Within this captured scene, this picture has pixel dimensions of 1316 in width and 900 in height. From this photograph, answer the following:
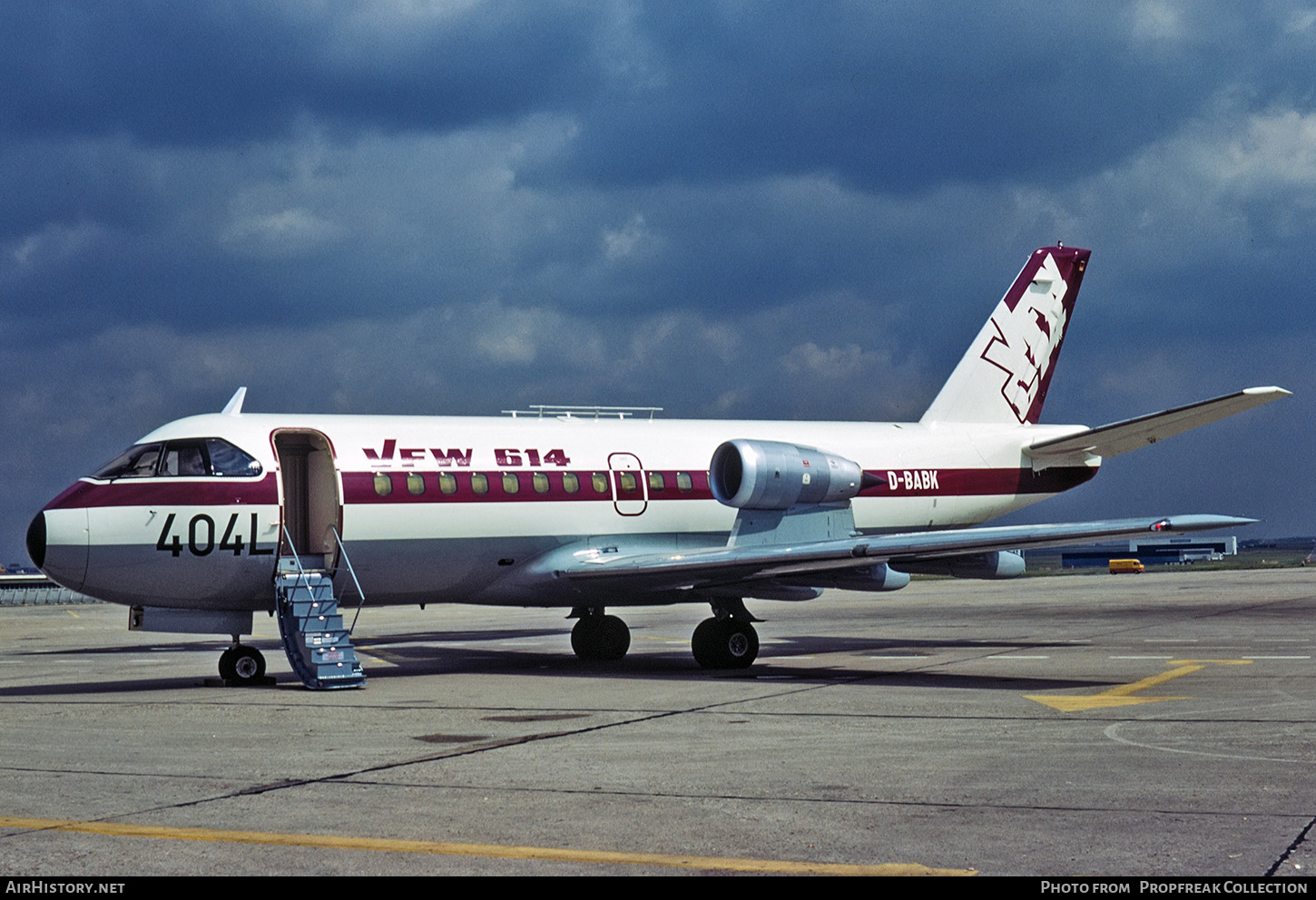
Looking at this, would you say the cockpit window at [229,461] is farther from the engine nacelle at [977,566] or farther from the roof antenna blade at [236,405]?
the engine nacelle at [977,566]

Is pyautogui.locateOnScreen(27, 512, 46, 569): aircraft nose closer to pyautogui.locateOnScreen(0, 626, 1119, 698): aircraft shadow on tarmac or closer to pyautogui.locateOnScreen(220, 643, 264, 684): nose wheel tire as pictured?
pyautogui.locateOnScreen(0, 626, 1119, 698): aircraft shadow on tarmac

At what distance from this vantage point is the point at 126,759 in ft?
42.4

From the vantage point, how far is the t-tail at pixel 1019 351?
2992 cm

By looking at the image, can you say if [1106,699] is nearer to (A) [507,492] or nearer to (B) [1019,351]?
(A) [507,492]

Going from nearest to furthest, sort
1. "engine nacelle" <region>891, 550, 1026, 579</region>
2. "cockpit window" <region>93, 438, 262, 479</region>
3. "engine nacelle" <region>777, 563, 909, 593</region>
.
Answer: "cockpit window" <region>93, 438, 262, 479</region>, "engine nacelle" <region>777, 563, 909, 593</region>, "engine nacelle" <region>891, 550, 1026, 579</region>

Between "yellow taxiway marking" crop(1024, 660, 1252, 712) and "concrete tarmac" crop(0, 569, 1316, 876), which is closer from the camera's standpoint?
"concrete tarmac" crop(0, 569, 1316, 876)

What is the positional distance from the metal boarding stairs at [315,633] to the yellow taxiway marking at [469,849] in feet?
32.0

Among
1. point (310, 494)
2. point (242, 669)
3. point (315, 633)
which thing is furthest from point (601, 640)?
point (242, 669)

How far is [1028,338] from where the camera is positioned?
31.2 m

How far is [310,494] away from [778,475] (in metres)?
7.88

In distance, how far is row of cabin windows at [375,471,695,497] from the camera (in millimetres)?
22047

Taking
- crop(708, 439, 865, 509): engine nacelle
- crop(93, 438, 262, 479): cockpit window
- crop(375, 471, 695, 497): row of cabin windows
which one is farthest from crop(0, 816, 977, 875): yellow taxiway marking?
crop(708, 439, 865, 509): engine nacelle

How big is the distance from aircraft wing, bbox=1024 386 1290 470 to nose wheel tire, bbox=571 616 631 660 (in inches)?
395

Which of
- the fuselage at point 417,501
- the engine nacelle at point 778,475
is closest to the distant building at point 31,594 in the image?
the fuselage at point 417,501
